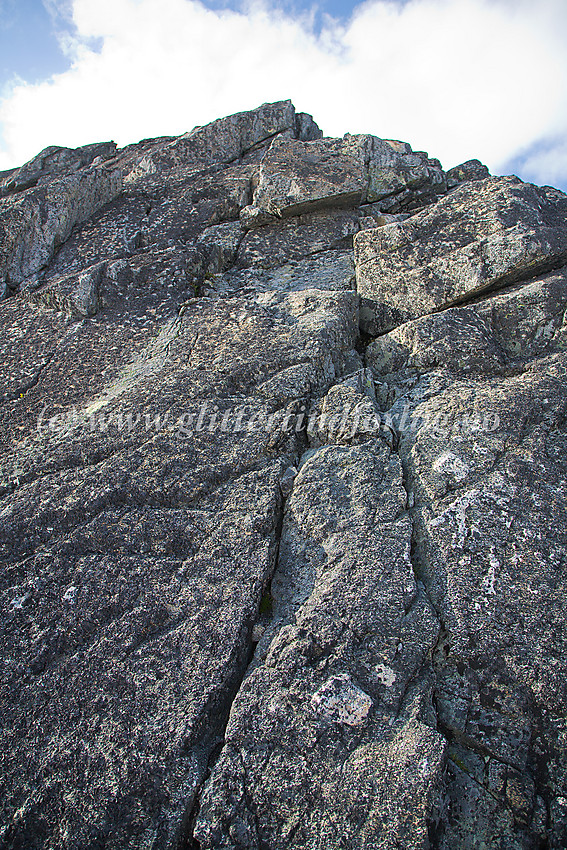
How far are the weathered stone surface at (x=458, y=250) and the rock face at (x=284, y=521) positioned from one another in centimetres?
7

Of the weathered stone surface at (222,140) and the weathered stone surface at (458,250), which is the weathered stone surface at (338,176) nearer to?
the weathered stone surface at (222,140)

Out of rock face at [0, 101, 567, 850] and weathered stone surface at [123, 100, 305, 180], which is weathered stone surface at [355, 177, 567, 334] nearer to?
rock face at [0, 101, 567, 850]

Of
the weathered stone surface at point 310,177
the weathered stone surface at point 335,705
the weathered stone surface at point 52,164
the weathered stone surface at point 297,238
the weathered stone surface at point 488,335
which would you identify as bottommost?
the weathered stone surface at point 335,705

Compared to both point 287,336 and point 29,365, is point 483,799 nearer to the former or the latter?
point 287,336

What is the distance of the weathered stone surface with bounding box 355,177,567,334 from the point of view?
9633mm

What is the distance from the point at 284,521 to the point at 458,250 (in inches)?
282

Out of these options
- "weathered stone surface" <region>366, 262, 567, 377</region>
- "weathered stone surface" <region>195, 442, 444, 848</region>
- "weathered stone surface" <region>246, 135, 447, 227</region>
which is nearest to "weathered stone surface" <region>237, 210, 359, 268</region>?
"weathered stone surface" <region>246, 135, 447, 227</region>

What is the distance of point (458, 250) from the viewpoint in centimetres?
1006

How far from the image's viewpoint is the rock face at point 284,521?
502 centimetres

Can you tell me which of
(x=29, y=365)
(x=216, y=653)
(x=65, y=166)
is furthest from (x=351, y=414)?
(x=65, y=166)

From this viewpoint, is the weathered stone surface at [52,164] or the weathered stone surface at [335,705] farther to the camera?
the weathered stone surface at [52,164]

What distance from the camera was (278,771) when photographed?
198 inches

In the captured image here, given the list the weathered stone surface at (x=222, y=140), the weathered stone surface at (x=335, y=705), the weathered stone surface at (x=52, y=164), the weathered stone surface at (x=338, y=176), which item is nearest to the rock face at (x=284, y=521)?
the weathered stone surface at (x=335, y=705)

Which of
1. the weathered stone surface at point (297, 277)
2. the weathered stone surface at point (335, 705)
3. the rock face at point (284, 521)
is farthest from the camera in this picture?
the weathered stone surface at point (297, 277)
